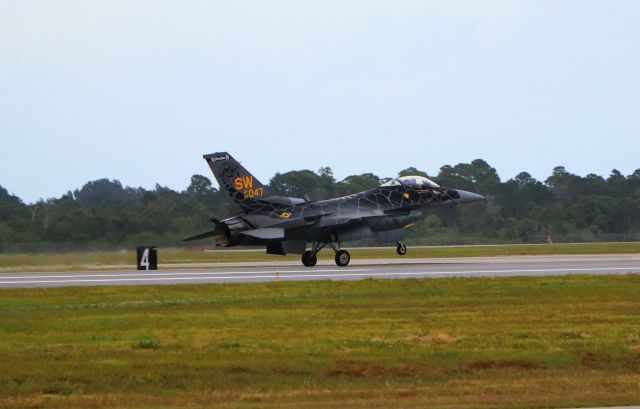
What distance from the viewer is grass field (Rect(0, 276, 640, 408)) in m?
14.8

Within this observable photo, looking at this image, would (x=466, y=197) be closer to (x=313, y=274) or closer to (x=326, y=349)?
(x=313, y=274)

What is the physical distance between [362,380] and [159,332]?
258 inches

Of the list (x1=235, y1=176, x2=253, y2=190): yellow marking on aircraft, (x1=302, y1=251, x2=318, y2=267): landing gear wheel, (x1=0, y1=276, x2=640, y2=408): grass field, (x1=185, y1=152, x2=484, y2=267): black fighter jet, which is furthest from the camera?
(x1=302, y1=251, x2=318, y2=267): landing gear wheel

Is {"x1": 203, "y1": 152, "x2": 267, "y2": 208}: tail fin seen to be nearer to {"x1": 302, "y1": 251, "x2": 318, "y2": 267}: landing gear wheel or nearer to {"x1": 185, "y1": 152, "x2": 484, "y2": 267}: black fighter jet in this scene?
{"x1": 185, "y1": 152, "x2": 484, "y2": 267}: black fighter jet

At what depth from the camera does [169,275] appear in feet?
130

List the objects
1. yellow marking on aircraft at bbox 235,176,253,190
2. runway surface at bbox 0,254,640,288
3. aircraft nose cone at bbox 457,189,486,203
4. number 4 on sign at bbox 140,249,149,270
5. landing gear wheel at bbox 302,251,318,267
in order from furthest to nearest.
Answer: aircraft nose cone at bbox 457,189,486,203
landing gear wheel at bbox 302,251,318,267
number 4 on sign at bbox 140,249,149,270
yellow marking on aircraft at bbox 235,176,253,190
runway surface at bbox 0,254,640,288

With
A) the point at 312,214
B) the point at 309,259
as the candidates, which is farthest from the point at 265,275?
the point at 309,259

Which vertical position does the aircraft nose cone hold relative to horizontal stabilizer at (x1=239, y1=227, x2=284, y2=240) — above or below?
above

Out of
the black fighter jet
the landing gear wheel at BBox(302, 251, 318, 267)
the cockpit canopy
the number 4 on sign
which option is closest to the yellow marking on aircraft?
the black fighter jet

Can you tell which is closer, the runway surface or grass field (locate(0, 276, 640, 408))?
grass field (locate(0, 276, 640, 408))

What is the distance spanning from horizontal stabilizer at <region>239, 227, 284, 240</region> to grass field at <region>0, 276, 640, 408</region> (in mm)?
13315

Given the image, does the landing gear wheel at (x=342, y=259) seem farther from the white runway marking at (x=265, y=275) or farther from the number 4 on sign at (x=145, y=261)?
the number 4 on sign at (x=145, y=261)

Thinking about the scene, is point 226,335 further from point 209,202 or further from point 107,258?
point 209,202

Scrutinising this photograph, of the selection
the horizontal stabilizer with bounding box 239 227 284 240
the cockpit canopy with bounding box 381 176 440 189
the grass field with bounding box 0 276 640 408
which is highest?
the cockpit canopy with bounding box 381 176 440 189
